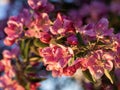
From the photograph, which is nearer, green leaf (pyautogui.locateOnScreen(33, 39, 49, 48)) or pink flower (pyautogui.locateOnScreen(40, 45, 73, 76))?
pink flower (pyautogui.locateOnScreen(40, 45, 73, 76))

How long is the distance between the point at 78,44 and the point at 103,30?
0.47ft

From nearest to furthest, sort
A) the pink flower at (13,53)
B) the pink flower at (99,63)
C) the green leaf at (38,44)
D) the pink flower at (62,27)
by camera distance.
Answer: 1. the pink flower at (99,63)
2. the pink flower at (62,27)
3. the green leaf at (38,44)
4. the pink flower at (13,53)

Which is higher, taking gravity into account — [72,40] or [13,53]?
[72,40]

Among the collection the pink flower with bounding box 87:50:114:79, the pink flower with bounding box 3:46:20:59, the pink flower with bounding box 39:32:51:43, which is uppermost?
the pink flower with bounding box 39:32:51:43

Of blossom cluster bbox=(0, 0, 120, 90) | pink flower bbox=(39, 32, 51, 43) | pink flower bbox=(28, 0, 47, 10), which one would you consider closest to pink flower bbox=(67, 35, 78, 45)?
blossom cluster bbox=(0, 0, 120, 90)

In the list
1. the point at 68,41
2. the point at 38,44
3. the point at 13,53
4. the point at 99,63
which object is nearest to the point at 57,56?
the point at 68,41

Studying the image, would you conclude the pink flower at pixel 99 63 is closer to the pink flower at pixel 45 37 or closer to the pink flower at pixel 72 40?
the pink flower at pixel 72 40

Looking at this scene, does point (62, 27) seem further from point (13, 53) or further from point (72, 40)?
point (13, 53)

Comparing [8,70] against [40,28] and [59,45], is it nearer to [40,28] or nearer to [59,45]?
[40,28]

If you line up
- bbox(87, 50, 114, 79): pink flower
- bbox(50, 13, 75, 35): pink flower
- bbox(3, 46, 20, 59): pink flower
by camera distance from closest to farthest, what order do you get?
bbox(87, 50, 114, 79): pink flower, bbox(50, 13, 75, 35): pink flower, bbox(3, 46, 20, 59): pink flower

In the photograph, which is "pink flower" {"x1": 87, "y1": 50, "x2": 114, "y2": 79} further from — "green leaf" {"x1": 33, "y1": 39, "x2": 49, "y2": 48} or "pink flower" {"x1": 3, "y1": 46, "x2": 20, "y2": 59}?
"pink flower" {"x1": 3, "y1": 46, "x2": 20, "y2": 59}

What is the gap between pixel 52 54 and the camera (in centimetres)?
210

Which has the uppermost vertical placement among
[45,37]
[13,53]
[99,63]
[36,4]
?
[36,4]

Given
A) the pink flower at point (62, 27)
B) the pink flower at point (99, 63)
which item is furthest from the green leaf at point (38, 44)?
the pink flower at point (99, 63)
